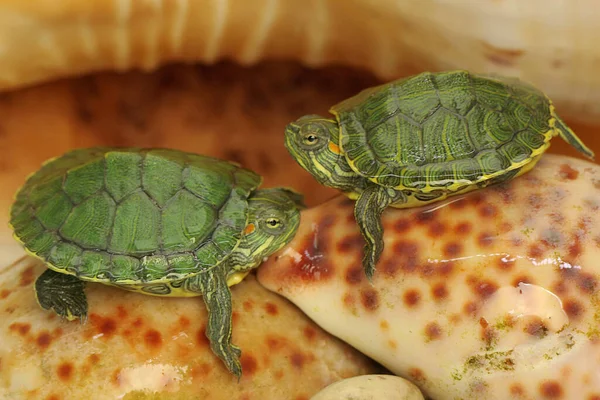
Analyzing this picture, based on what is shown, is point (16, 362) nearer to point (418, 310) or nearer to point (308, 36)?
point (418, 310)

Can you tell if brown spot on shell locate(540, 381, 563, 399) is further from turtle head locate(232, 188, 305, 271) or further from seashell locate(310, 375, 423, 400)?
turtle head locate(232, 188, 305, 271)

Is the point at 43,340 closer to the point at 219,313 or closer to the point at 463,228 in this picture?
the point at 219,313

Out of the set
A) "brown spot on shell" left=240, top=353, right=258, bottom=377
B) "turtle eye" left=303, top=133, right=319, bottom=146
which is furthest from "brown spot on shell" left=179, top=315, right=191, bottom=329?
"turtle eye" left=303, top=133, right=319, bottom=146

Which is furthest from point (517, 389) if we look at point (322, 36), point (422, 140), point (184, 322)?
point (322, 36)

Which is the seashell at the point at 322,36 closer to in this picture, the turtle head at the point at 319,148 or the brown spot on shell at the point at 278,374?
the turtle head at the point at 319,148

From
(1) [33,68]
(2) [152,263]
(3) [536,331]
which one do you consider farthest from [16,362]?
(3) [536,331]

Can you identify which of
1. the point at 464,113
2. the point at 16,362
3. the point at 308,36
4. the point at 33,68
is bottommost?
the point at 16,362

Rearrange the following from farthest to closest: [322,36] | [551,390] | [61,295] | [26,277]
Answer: [322,36] < [26,277] < [61,295] < [551,390]
